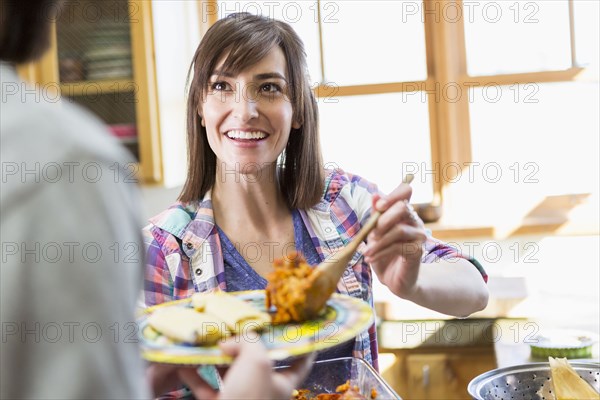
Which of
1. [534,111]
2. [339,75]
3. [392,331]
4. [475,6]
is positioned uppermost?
[475,6]

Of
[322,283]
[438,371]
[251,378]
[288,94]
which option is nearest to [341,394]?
[322,283]

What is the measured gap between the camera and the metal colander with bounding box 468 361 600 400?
4.17ft

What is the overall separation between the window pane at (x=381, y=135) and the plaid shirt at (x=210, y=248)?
5.10 feet

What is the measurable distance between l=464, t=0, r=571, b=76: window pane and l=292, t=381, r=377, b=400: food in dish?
2.22 m

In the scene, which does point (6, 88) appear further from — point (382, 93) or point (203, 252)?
point (382, 93)

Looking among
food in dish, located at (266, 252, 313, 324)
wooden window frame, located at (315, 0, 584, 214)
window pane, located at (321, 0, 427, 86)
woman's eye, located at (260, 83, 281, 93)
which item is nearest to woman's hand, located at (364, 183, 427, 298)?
food in dish, located at (266, 252, 313, 324)

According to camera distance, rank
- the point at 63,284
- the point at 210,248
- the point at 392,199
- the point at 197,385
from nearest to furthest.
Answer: the point at 63,284, the point at 197,385, the point at 392,199, the point at 210,248

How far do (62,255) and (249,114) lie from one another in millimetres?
1115

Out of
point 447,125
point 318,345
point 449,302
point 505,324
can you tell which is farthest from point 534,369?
point 447,125

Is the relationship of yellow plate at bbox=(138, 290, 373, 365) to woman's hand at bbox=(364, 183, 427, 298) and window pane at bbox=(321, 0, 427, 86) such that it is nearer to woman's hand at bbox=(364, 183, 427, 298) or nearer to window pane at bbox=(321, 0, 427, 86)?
woman's hand at bbox=(364, 183, 427, 298)

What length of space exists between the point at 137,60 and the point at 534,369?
205 cm

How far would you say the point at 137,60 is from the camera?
2.89 metres

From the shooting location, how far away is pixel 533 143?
123 inches

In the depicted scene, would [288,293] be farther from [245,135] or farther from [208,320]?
[245,135]
